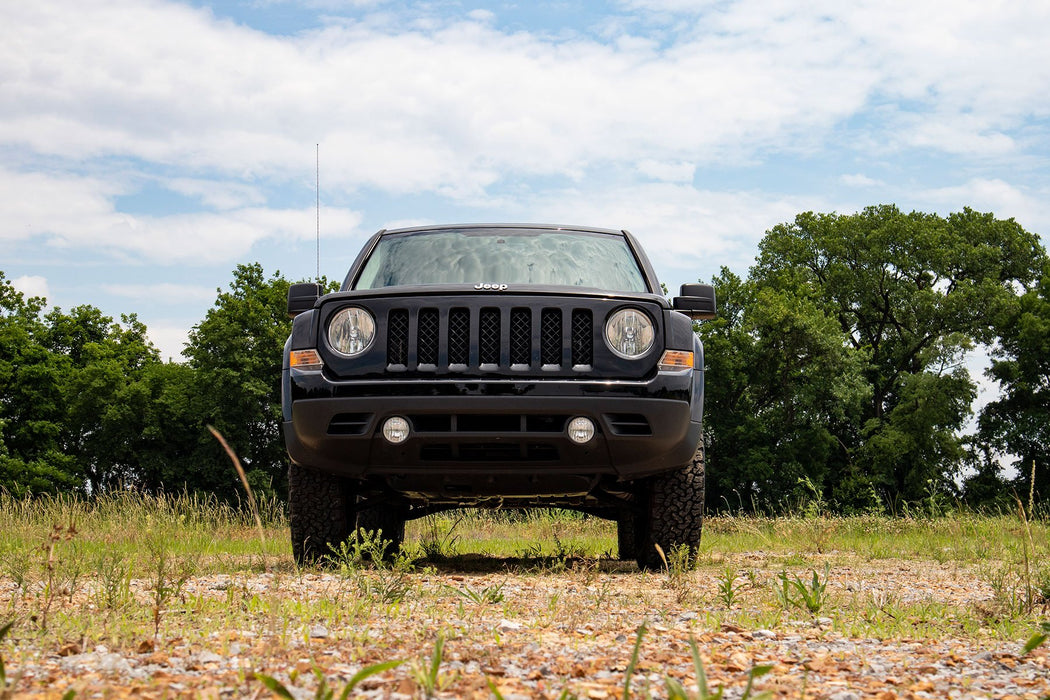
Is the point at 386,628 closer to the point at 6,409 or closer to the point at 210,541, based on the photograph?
the point at 210,541

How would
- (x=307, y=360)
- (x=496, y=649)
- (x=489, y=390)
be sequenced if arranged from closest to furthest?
1. (x=496, y=649)
2. (x=489, y=390)
3. (x=307, y=360)

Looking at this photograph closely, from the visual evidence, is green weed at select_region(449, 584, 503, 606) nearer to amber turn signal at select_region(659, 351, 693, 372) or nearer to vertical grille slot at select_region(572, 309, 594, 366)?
vertical grille slot at select_region(572, 309, 594, 366)

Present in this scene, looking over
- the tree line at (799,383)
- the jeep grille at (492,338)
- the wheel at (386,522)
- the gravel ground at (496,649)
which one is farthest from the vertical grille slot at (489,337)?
the tree line at (799,383)

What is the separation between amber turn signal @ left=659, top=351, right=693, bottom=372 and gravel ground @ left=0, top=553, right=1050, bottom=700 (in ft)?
4.11

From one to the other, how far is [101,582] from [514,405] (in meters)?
2.18

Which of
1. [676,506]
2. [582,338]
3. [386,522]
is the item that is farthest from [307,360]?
[386,522]

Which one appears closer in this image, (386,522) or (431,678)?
(431,678)

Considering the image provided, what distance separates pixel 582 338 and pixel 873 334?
4441cm

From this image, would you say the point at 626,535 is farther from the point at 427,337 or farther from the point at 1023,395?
the point at 1023,395

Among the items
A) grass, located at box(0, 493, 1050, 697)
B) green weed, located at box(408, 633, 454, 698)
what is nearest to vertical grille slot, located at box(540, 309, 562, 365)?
grass, located at box(0, 493, 1050, 697)

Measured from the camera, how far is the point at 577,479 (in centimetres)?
573

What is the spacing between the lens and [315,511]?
5879 millimetres

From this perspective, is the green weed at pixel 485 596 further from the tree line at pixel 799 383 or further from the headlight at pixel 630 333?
the tree line at pixel 799 383

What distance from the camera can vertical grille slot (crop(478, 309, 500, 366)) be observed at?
17.4 feet
